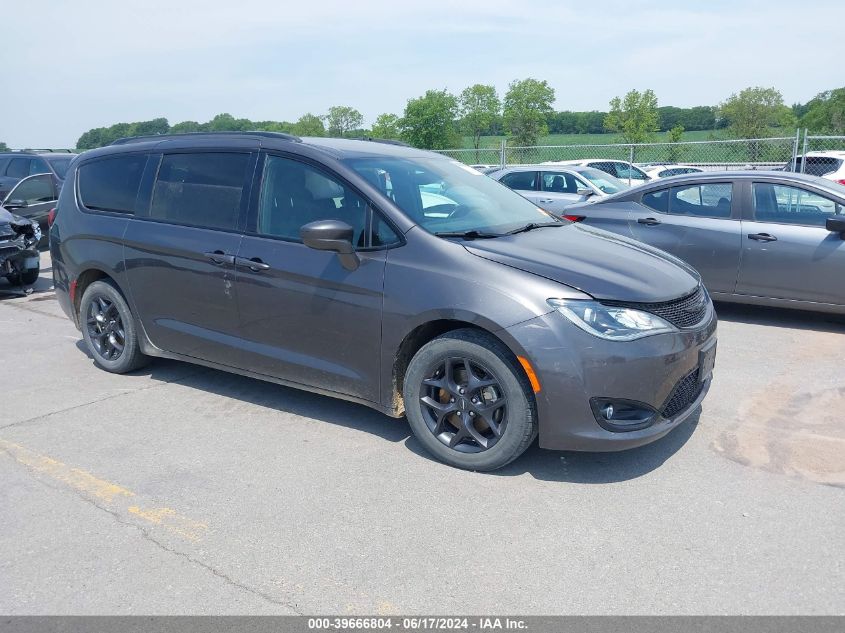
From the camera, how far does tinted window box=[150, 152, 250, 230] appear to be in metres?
4.89

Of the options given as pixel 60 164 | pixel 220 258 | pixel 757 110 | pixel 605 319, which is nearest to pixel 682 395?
pixel 605 319

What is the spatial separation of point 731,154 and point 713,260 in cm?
1650

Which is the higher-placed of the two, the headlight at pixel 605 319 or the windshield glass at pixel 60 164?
the windshield glass at pixel 60 164

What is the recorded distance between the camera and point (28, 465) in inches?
167

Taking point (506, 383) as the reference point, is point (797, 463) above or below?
below

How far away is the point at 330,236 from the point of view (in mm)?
4148

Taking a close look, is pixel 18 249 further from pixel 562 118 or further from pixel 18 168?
pixel 562 118

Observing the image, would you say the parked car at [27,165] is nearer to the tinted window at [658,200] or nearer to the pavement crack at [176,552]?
the tinted window at [658,200]

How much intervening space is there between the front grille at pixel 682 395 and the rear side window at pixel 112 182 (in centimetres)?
400

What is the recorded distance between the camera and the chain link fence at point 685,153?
17.3 metres

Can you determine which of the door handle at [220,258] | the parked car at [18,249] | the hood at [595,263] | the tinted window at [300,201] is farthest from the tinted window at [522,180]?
the door handle at [220,258]

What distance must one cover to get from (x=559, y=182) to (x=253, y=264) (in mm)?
10109
